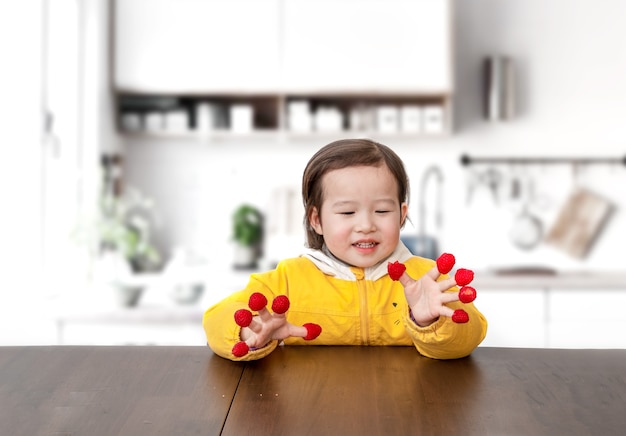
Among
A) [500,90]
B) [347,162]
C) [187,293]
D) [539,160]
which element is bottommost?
[187,293]

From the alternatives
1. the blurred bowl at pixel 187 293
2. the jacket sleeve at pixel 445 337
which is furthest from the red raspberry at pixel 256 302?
the blurred bowl at pixel 187 293

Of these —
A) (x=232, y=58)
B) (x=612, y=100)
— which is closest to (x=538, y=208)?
(x=612, y=100)

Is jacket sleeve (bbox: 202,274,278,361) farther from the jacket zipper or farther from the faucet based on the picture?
the faucet

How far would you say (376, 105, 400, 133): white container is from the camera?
319cm

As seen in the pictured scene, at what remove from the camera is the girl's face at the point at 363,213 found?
1.07 meters

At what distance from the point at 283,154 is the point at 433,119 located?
0.73 meters

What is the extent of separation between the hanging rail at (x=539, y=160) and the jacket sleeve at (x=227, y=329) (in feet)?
8.27

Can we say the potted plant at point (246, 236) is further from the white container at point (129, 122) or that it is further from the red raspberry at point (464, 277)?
the red raspberry at point (464, 277)

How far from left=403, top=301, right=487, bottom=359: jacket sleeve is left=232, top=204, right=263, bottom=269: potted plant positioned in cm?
233

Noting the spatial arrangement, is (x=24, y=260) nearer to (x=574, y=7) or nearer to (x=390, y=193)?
(x=390, y=193)

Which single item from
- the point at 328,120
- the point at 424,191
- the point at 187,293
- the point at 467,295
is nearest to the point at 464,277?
the point at 467,295

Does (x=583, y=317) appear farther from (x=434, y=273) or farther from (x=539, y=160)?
(x=434, y=273)

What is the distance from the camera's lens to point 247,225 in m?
3.28

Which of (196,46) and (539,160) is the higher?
(196,46)
